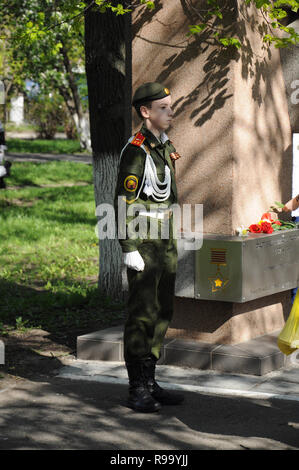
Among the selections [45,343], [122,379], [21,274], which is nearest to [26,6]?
[21,274]

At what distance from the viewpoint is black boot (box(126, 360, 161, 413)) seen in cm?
567

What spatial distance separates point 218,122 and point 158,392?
2.31 metres

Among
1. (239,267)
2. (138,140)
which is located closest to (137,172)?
(138,140)

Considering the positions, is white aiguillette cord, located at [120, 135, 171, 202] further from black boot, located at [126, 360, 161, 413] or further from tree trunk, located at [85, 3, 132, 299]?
tree trunk, located at [85, 3, 132, 299]

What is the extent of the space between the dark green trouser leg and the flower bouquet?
1215mm

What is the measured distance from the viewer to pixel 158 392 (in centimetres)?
585

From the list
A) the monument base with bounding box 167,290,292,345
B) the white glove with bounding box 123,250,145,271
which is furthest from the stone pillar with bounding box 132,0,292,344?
the white glove with bounding box 123,250,145,271

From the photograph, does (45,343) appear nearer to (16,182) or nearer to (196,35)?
(196,35)

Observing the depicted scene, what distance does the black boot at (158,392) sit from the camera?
5836mm

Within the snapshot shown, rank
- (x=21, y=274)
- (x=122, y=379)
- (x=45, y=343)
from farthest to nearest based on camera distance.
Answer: (x=21, y=274)
(x=45, y=343)
(x=122, y=379)

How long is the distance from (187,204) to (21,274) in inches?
190

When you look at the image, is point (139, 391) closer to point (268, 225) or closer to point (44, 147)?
point (268, 225)

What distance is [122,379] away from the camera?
6555 mm

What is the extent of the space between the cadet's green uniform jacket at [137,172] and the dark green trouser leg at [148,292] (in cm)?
17
